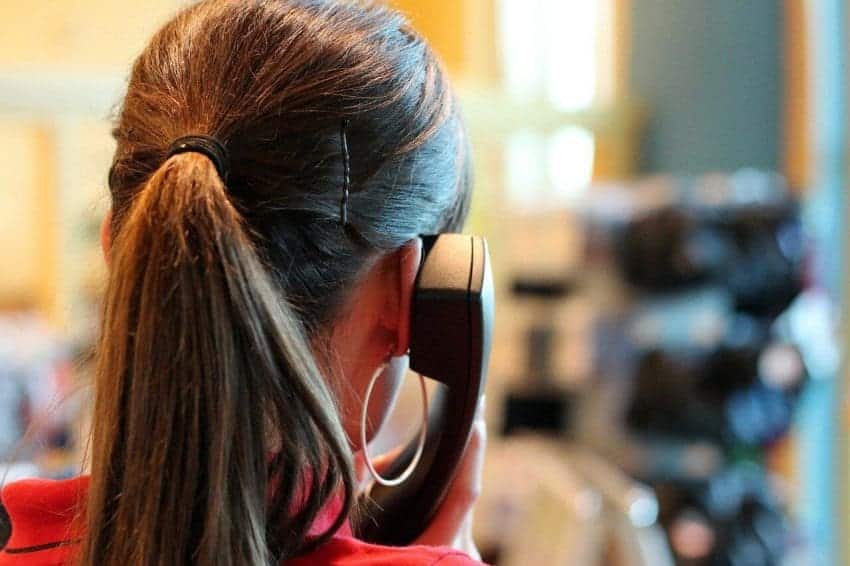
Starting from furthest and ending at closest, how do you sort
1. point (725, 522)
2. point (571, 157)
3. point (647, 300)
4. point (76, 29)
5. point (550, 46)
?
point (550, 46), point (571, 157), point (76, 29), point (647, 300), point (725, 522)

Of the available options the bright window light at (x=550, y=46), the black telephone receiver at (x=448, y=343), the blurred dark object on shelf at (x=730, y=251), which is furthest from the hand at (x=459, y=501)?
the bright window light at (x=550, y=46)

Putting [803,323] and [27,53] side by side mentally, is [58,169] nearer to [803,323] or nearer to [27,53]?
[27,53]

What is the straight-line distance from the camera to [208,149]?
633 millimetres

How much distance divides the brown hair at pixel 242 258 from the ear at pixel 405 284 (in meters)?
0.02

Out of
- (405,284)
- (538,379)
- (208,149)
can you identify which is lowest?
(538,379)

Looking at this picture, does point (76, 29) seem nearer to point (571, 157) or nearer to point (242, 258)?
point (571, 157)

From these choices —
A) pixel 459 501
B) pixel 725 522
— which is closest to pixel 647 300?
pixel 725 522

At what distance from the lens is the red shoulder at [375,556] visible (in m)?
0.64

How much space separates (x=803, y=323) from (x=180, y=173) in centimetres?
189

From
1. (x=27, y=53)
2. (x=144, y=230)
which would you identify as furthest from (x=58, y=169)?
(x=144, y=230)

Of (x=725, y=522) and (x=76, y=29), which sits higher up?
(x=76, y=29)

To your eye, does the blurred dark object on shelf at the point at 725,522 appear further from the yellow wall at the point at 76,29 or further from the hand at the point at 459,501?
the yellow wall at the point at 76,29

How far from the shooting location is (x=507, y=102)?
9.87 ft

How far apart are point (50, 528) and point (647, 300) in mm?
1692
